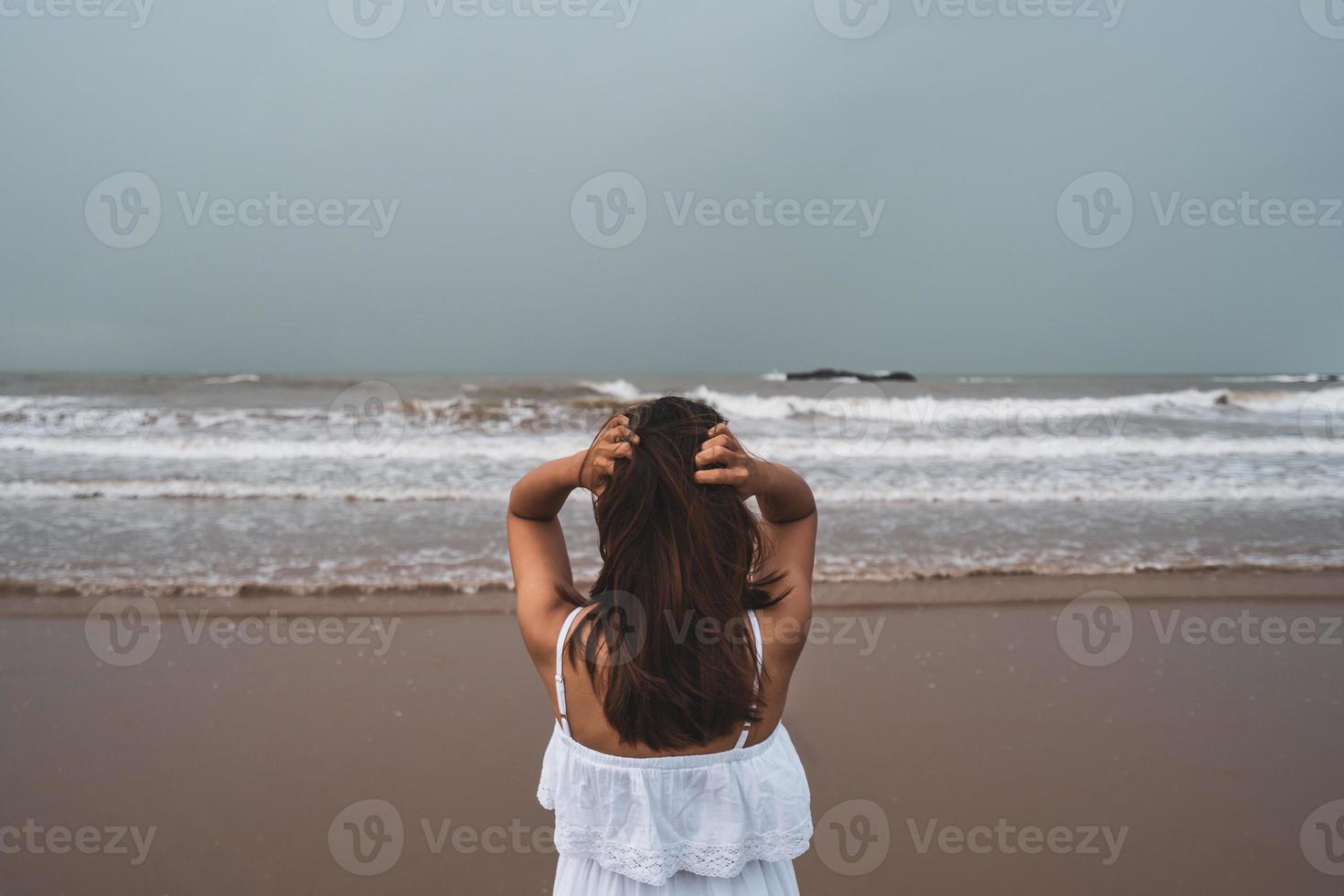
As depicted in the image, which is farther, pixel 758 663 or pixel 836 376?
pixel 836 376

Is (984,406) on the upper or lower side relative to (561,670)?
upper

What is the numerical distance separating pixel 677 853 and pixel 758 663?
36 centimetres

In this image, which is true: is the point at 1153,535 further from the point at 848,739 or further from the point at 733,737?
the point at 733,737

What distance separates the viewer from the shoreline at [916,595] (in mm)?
4512

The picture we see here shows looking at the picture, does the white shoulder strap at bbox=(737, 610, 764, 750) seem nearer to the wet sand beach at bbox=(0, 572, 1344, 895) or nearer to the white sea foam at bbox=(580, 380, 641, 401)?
the wet sand beach at bbox=(0, 572, 1344, 895)

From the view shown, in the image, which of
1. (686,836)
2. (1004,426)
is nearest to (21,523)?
(686,836)

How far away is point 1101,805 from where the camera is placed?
109 inches

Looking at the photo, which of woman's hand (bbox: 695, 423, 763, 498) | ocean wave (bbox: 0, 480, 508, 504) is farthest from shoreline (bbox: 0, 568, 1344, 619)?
woman's hand (bbox: 695, 423, 763, 498)

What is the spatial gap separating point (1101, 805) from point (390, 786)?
2777mm

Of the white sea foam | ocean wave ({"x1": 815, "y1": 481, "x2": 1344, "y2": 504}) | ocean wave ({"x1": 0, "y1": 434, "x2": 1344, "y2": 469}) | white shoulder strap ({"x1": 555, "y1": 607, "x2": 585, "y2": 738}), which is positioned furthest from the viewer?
the white sea foam

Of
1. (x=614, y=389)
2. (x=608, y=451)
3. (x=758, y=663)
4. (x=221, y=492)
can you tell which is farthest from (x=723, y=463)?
(x=614, y=389)

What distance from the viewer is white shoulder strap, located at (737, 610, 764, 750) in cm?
123

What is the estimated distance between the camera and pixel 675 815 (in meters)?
1.25

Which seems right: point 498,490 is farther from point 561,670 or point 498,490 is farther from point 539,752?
point 561,670
